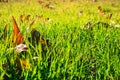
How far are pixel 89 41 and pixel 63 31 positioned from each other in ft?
1.04

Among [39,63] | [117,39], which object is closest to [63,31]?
[117,39]

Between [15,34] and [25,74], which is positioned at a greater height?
[15,34]

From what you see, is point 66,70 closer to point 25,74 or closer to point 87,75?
point 87,75

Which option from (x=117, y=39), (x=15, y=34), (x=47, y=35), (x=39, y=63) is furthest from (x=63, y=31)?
(x=39, y=63)

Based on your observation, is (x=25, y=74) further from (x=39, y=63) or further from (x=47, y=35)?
(x=47, y=35)

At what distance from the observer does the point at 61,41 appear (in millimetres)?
2141

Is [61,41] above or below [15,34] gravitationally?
below

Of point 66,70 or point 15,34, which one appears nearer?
point 66,70

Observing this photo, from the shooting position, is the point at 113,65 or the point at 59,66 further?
the point at 113,65

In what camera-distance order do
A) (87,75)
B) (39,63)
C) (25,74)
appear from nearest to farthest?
(25,74), (39,63), (87,75)

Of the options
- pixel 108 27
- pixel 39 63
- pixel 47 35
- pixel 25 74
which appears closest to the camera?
pixel 25 74

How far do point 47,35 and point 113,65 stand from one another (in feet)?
2.49

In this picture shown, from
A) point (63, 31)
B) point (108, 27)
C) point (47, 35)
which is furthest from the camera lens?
point (108, 27)

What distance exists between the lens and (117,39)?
244cm
